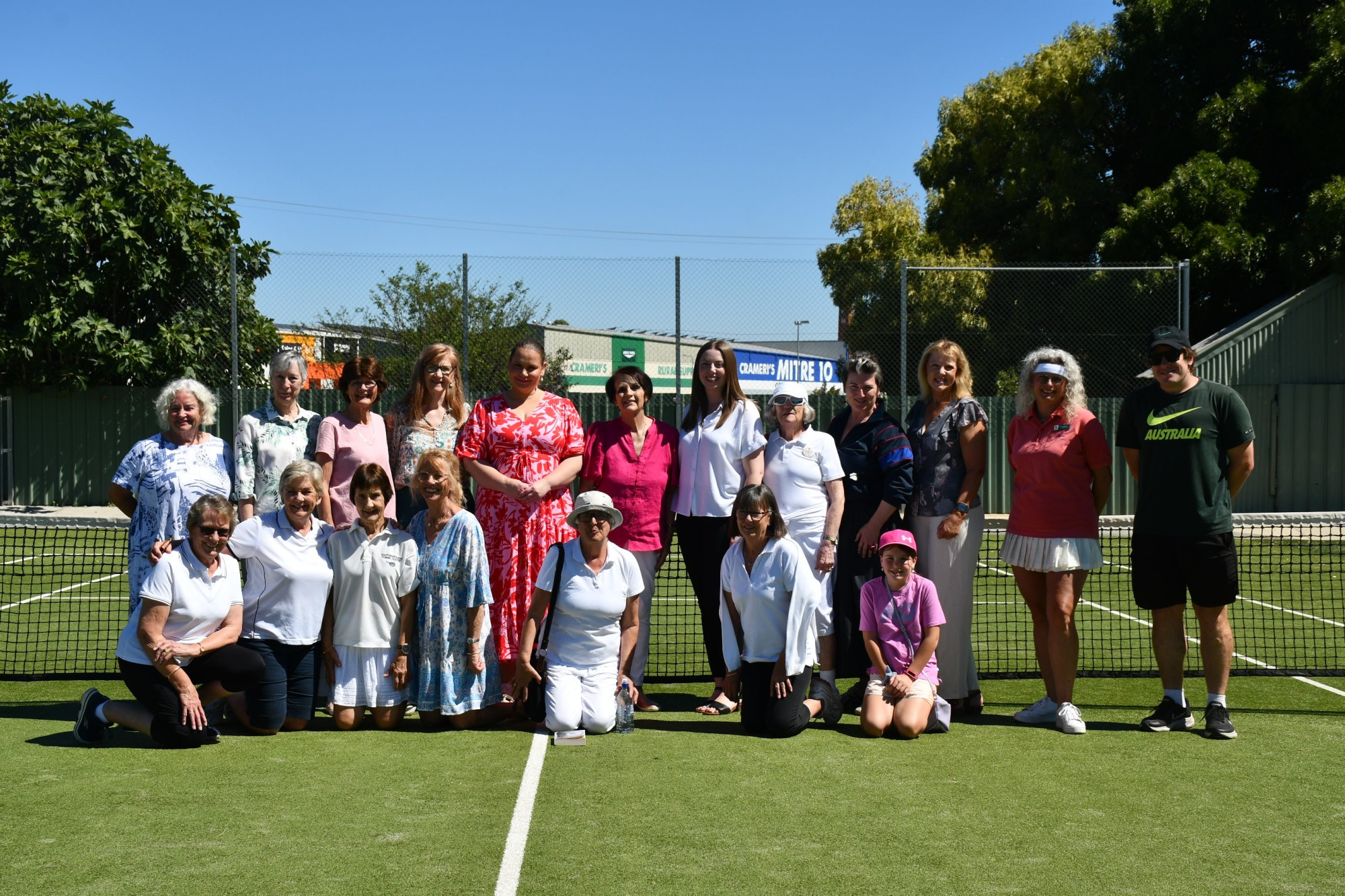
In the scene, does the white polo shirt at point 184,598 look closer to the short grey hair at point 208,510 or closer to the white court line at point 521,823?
the short grey hair at point 208,510

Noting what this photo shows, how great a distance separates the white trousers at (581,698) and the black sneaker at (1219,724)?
2.88 meters

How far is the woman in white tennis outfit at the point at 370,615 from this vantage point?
6016 millimetres

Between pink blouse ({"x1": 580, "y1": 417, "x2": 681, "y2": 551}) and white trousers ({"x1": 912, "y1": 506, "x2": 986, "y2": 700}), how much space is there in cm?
142

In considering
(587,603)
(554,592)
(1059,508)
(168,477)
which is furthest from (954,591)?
(168,477)

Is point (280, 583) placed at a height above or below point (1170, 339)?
below

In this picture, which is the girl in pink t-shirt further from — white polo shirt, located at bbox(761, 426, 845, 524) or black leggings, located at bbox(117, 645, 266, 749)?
black leggings, located at bbox(117, 645, 266, 749)

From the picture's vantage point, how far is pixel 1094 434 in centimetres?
597

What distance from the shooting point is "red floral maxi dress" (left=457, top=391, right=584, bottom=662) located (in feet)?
20.6

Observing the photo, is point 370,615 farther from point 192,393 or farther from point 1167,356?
point 1167,356

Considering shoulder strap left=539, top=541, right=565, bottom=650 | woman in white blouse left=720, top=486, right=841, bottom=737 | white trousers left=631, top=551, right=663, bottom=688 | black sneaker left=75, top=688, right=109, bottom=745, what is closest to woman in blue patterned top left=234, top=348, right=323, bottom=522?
black sneaker left=75, top=688, right=109, bottom=745

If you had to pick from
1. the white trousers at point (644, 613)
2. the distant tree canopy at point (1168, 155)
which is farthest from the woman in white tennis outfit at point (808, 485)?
the distant tree canopy at point (1168, 155)

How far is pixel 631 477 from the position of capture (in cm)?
635

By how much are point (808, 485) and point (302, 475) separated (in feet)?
8.38

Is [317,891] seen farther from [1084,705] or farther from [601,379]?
[601,379]
